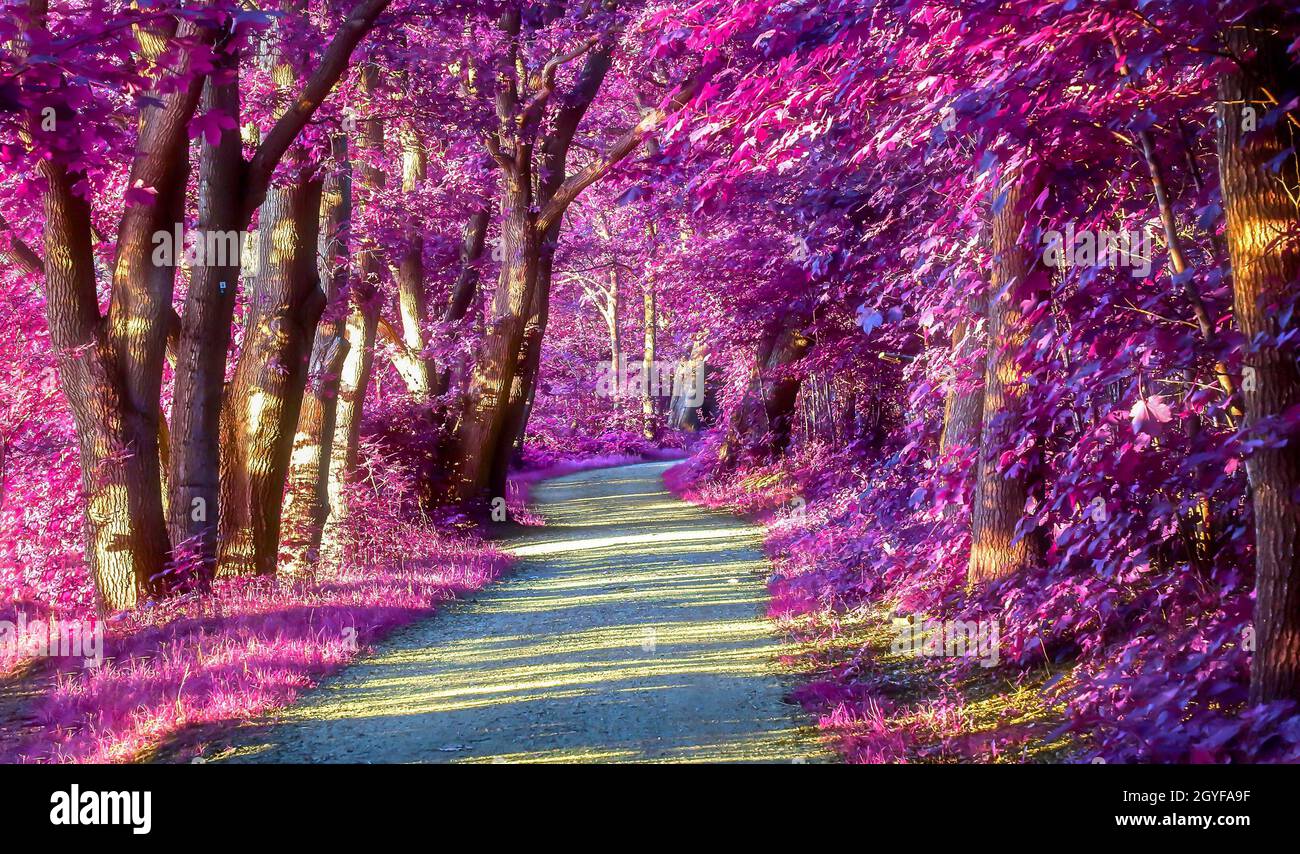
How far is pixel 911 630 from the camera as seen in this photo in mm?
8234

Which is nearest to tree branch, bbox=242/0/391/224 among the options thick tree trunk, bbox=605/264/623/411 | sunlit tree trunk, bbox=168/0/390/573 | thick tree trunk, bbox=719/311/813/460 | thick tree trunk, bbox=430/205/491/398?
sunlit tree trunk, bbox=168/0/390/573

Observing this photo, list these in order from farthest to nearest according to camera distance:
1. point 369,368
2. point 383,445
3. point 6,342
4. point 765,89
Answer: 1. point 383,445
2. point 369,368
3. point 6,342
4. point 765,89

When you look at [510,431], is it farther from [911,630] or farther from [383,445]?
[911,630]

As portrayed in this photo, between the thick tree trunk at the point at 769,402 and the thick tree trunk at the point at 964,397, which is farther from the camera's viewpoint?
the thick tree trunk at the point at 769,402

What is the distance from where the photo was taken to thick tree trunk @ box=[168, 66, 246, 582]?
33.9ft

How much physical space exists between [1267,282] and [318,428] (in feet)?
38.9

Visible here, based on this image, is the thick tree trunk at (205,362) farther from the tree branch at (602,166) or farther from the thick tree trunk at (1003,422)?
the thick tree trunk at (1003,422)

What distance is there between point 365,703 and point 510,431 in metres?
12.1

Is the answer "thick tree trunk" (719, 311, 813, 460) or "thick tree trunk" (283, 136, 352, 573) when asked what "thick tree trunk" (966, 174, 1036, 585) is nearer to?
"thick tree trunk" (283, 136, 352, 573)

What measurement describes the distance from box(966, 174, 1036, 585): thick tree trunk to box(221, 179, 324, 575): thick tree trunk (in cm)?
710

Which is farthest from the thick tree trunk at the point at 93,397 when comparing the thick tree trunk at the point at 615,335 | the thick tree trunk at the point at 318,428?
the thick tree trunk at the point at 615,335

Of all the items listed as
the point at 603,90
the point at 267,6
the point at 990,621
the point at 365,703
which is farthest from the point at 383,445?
the point at 990,621

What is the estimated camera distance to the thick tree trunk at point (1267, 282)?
434 centimetres

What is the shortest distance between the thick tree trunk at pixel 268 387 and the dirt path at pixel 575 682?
2.30 meters
